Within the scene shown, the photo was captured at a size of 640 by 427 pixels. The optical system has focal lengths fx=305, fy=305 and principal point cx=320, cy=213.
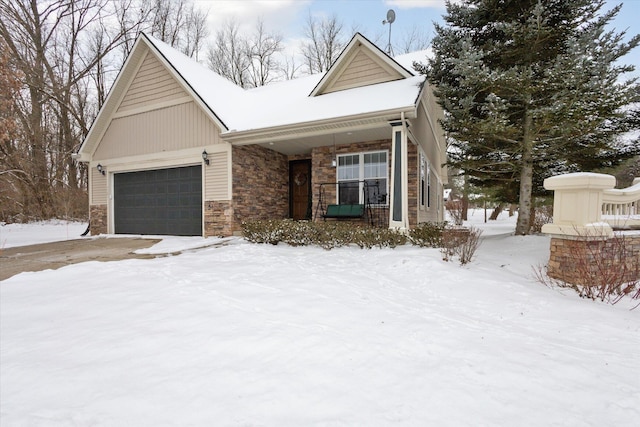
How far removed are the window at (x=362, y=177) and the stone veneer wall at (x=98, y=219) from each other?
825cm

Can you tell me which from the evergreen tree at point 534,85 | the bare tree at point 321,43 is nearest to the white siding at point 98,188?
the evergreen tree at point 534,85

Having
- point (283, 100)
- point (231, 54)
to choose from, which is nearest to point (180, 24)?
point (231, 54)

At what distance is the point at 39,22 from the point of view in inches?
618

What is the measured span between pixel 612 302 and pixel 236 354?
4.70 meters

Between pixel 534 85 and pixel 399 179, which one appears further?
pixel 399 179

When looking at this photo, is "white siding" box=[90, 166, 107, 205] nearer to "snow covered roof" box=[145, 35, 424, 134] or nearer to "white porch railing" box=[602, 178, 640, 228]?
"snow covered roof" box=[145, 35, 424, 134]

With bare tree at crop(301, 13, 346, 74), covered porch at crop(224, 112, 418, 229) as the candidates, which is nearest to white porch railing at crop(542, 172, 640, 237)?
covered porch at crop(224, 112, 418, 229)

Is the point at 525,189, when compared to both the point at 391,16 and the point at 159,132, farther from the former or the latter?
the point at 159,132

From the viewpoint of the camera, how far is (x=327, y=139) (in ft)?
28.5

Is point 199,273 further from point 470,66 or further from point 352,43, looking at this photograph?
point 352,43

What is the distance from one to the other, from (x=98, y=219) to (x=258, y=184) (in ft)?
19.8

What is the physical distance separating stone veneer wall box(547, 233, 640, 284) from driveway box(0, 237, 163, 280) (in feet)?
23.9

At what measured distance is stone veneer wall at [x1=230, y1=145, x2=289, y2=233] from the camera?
8797 millimetres

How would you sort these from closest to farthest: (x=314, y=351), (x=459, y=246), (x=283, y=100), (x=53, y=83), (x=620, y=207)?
1. (x=314, y=351)
2. (x=620, y=207)
3. (x=459, y=246)
4. (x=283, y=100)
5. (x=53, y=83)
